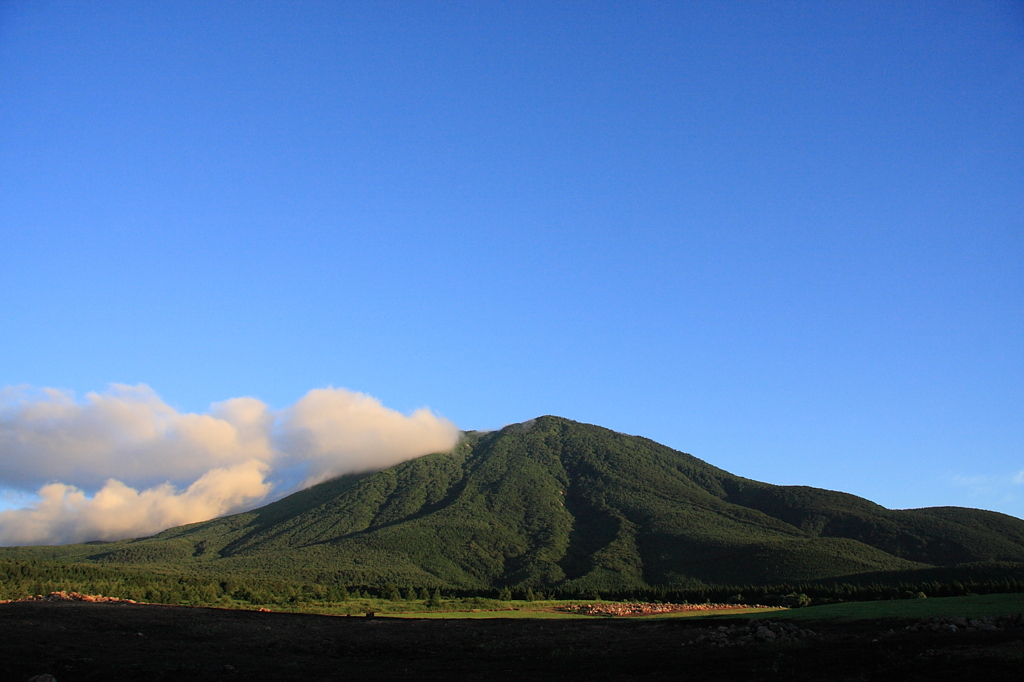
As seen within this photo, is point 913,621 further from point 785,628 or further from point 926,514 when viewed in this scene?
point 926,514

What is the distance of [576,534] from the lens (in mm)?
147500

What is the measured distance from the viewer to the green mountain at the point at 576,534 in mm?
113625

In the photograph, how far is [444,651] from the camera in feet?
93.5

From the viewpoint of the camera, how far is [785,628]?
25953 mm

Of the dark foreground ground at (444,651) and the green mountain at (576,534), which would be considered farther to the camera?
the green mountain at (576,534)

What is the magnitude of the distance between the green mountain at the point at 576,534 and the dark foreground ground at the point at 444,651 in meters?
77.8

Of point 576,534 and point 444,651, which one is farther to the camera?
point 576,534

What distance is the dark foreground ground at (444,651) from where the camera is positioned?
17.3 metres

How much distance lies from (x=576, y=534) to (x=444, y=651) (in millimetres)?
123718

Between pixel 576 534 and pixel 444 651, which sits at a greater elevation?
pixel 576 534

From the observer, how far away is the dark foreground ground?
56.9 feet

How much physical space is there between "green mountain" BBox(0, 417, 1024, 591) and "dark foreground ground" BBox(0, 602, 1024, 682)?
77.8 metres

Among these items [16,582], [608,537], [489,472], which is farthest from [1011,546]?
[16,582]

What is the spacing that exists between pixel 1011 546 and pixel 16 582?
148 metres
